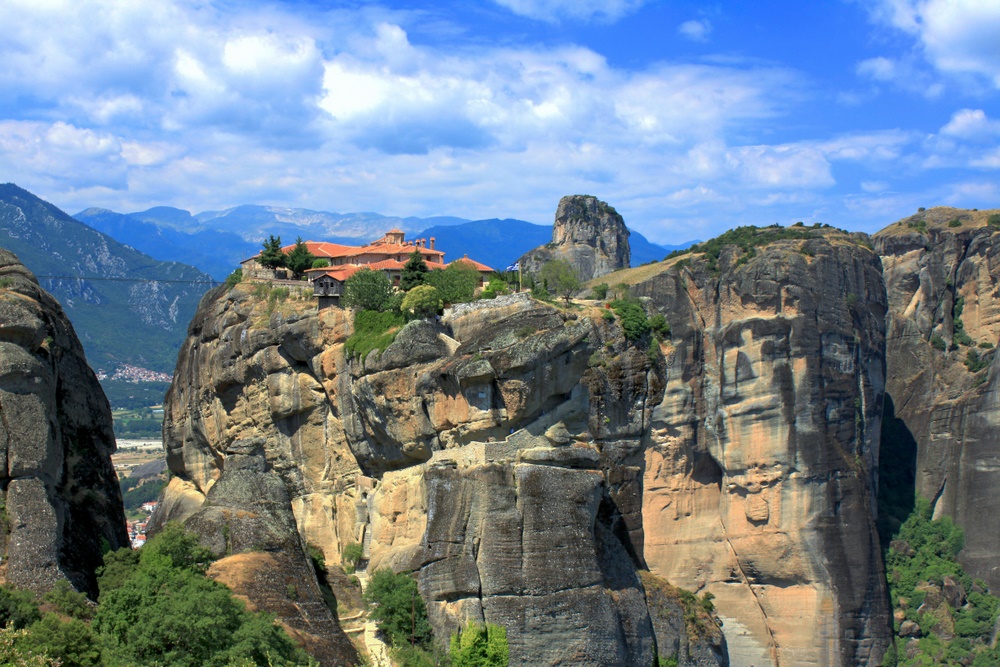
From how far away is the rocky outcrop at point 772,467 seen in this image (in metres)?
66.9

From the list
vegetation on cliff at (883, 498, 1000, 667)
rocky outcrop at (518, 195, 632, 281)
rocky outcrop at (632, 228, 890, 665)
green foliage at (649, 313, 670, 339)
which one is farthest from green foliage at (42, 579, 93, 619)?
rocky outcrop at (518, 195, 632, 281)

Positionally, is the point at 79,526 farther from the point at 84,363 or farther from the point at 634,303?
the point at 634,303

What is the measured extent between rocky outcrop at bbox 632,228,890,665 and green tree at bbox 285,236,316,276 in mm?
21711

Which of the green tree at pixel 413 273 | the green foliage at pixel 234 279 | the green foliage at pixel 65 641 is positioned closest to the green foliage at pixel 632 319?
the green tree at pixel 413 273

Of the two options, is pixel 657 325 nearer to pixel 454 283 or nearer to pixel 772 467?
pixel 454 283

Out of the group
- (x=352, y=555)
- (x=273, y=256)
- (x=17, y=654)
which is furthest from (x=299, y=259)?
→ (x=17, y=654)

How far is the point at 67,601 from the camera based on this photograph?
3158cm

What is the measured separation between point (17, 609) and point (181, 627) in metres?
3.69

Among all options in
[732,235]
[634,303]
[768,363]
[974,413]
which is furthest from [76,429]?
[974,413]

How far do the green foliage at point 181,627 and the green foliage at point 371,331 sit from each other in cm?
1247

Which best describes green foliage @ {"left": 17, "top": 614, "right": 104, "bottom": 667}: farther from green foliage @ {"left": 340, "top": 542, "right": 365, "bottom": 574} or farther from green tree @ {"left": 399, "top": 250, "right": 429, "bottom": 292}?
green tree @ {"left": 399, "top": 250, "right": 429, "bottom": 292}

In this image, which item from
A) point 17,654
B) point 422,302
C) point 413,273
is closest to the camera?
point 17,654

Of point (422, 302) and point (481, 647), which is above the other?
point (422, 302)

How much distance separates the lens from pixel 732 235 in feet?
258
